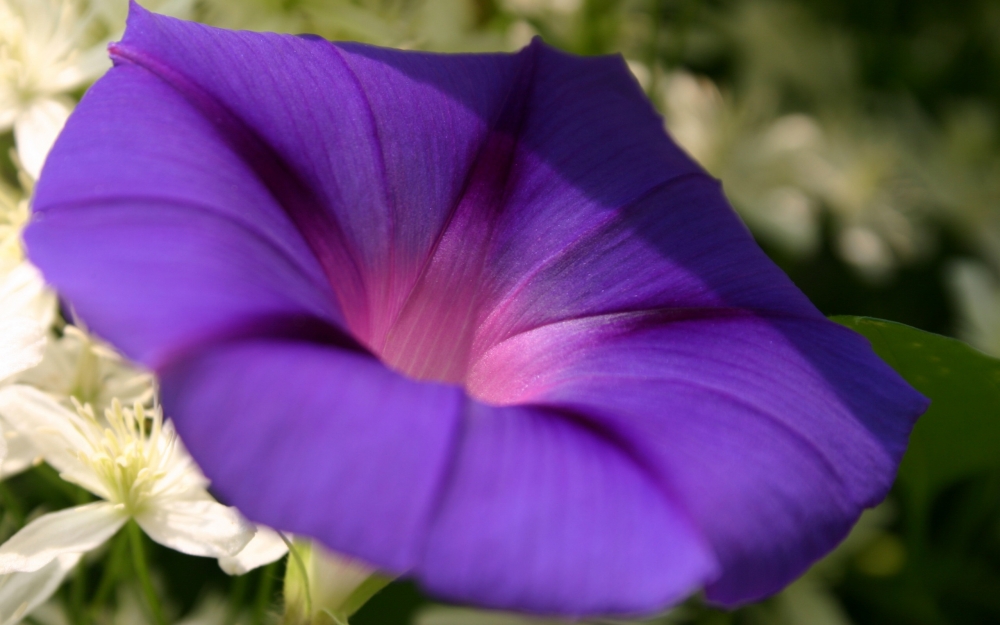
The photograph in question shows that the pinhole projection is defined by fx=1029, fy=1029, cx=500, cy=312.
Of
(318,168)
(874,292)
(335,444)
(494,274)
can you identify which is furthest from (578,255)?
(874,292)

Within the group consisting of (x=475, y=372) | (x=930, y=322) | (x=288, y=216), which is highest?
(x=288, y=216)

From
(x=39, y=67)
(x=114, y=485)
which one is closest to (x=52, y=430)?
(x=114, y=485)

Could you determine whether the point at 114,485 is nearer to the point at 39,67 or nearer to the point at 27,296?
the point at 27,296

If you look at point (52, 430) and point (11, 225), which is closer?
point (52, 430)

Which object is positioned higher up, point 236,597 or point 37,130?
point 37,130

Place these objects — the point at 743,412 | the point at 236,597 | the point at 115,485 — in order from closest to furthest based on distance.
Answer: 1. the point at 743,412
2. the point at 115,485
3. the point at 236,597

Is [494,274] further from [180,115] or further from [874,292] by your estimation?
[874,292]

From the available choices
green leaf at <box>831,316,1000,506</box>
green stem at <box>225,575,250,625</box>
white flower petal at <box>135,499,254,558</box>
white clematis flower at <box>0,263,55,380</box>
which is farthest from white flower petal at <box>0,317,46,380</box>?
green leaf at <box>831,316,1000,506</box>

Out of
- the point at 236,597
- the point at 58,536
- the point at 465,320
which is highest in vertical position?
the point at 465,320
